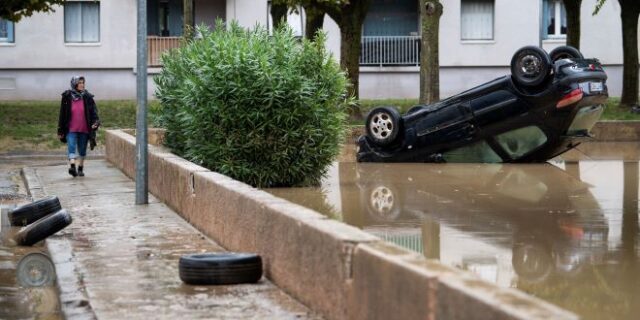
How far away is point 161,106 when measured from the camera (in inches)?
724

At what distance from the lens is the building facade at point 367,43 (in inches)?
1650

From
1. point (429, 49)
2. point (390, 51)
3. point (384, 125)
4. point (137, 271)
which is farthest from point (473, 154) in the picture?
point (390, 51)

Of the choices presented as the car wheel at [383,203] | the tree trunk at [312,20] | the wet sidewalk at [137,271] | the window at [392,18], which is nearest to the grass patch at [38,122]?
the tree trunk at [312,20]

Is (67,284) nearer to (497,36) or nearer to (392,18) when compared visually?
(497,36)

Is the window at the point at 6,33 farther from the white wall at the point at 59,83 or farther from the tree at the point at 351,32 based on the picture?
the tree at the point at 351,32

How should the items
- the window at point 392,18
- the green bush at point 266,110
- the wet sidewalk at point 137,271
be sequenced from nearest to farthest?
1. the wet sidewalk at point 137,271
2. the green bush at point 266,110
3. the window at point 392,18

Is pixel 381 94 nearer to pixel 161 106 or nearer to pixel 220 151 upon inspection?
pixel 161 106

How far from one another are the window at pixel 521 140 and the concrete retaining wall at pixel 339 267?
7.36 metres

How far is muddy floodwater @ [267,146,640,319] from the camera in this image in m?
8.88

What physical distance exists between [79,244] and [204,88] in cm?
377

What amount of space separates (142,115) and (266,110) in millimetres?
1451

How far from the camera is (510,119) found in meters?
17.9

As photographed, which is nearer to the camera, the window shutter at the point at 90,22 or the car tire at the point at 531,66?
the car tire at the point at 531,66

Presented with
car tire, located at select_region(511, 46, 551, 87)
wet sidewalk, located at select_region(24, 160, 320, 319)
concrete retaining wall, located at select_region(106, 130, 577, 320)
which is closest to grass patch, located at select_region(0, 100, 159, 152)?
car tire, located at select_region(511, 46, 551, 87)
